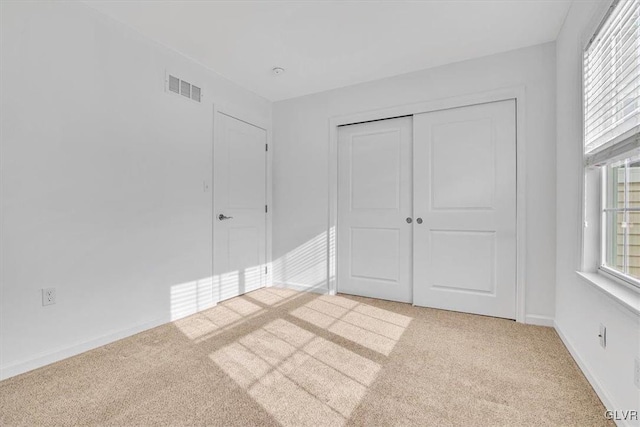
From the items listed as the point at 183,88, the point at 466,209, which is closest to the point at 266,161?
the point at 183,88

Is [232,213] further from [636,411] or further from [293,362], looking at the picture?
[636,411]

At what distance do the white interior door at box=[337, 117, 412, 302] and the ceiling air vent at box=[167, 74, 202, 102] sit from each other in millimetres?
1601

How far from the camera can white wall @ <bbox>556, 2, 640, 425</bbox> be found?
1.36m

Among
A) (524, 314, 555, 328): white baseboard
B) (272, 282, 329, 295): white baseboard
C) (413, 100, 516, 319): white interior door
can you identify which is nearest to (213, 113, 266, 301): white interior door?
(272, 282, 329, 295): white baseboard

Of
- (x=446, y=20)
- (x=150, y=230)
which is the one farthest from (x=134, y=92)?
(x=446, y=20)

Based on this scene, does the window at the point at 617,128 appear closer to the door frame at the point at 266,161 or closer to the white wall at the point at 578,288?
the white wall at the point at 578,288

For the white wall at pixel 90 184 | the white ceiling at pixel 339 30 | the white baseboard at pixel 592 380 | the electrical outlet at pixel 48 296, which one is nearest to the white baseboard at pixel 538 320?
the white baseboard at pixel 592 380

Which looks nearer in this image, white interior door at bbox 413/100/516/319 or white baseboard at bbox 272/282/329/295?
white interior door at bbox 413/100/516/319

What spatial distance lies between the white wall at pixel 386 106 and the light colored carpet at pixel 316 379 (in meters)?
0.76

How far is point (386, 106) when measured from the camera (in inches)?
133

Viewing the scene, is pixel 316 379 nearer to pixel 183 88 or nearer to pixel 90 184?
pixel 90 184

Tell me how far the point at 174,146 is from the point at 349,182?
1.88m

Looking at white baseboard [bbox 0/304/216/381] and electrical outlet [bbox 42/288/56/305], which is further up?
electrical outlet [bbox 42/288/56/305]

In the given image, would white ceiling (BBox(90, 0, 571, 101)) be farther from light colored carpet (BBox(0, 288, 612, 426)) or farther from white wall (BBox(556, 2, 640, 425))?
light colored carpet (BBox(0, 288, 612, 426))
